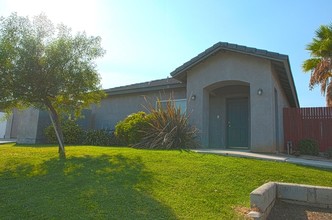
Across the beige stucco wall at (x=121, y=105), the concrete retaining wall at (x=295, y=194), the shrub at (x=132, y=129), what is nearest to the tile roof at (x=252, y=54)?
the beige stucco wall at (x=121, y=105)

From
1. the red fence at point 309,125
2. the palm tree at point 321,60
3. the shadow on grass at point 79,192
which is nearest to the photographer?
the shadow on grass at point 79,192

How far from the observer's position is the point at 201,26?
1173cm

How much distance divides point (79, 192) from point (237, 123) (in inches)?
372

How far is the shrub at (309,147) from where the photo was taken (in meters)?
11.4

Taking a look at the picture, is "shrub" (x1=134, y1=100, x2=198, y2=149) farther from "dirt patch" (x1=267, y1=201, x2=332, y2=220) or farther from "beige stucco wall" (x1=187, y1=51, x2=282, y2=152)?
"dirt patch" (x1=267, y1=201, x2=332, y2=220)

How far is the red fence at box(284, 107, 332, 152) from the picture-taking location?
1245 centimetres

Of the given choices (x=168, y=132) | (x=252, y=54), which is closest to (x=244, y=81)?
(x=252, y=54)

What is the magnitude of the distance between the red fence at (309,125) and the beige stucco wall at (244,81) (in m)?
2.85

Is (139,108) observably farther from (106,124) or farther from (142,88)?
(106,124)

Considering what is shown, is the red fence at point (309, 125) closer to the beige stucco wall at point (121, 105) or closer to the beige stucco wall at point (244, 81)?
the beige stucco wall at point (244, 81)

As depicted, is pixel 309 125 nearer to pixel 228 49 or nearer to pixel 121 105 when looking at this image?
pixel 228 49

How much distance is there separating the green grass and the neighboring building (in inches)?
124

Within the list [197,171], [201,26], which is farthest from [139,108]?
[197,171]

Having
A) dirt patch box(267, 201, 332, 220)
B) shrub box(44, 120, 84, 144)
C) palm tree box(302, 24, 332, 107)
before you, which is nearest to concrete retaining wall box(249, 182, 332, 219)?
dirt patch box(267, 201, 332, 220)
